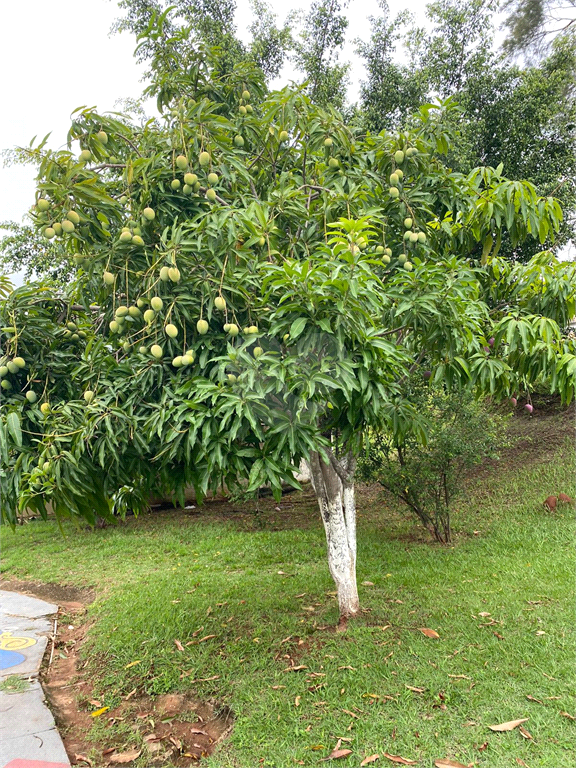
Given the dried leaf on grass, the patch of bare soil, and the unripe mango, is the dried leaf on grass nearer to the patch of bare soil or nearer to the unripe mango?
the patch of bare soil

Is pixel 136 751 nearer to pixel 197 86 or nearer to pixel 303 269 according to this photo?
pixel 303 269

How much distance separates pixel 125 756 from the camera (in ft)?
9.90

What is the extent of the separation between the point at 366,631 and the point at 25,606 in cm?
336

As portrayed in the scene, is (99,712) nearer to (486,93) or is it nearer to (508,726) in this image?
(508,726)

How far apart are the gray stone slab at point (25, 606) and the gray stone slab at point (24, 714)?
1.50 meters

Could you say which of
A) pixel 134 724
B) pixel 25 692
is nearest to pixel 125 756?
pixel 134 724

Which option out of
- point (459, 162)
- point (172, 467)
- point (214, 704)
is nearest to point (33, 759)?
point (214, 704)

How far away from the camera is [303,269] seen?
7.62 ft

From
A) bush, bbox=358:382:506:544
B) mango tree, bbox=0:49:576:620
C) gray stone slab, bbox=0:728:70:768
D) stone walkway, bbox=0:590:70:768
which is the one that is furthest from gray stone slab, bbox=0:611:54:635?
bush, bbox=358:382:506:544

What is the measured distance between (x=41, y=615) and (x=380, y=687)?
3.30 meters

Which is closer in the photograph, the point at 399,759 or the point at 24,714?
the point at 399,759

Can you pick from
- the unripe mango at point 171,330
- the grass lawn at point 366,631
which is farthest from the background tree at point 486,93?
the unripe mango at point 171,330

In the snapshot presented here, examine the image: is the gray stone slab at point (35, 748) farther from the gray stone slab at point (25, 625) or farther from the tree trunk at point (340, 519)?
the tree trunk at point (340, 519)

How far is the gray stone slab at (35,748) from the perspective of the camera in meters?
2.99
